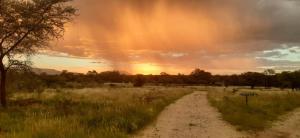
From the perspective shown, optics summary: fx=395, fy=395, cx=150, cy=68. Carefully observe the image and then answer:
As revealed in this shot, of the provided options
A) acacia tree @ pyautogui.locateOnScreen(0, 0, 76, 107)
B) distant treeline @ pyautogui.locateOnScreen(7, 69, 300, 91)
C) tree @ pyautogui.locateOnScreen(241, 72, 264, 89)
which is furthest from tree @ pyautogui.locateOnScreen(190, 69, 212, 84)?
acacia tree @ pyautogui.locateOnScreen(0, 0, 76, 107)

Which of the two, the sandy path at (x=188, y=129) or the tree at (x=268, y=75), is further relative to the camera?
the tree at (x=268, y=75)

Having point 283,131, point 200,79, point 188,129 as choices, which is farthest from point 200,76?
point 188,129

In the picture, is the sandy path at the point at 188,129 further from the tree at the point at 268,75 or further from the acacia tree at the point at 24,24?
the tree at the point at 268,75

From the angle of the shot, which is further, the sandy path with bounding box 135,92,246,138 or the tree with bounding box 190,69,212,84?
the tree with bounding box 190,69,212,84

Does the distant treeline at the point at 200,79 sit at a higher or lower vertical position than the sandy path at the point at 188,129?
higher

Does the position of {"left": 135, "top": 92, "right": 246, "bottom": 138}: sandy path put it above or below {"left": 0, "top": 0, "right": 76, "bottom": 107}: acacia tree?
below

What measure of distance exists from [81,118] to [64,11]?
11368 mm

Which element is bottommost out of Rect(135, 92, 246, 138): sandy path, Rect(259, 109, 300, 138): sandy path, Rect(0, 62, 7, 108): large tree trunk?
Rect(259, 109, 300, 138): sandy path

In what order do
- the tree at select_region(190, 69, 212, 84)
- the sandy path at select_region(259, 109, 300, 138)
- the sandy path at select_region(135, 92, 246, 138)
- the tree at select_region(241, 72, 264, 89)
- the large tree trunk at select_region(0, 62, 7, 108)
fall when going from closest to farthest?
the sandy path at select_region(135, 92, 246, 138) < the sandy path at select_region(259, 109, 300, 138) < the large tree trunk at select_region(0, 62, 7, 108) < the tree at select_region(241, 72, 264, 89) < the tree at select_region(190, 69, 212, 84)

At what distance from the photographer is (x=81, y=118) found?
54.9 feet

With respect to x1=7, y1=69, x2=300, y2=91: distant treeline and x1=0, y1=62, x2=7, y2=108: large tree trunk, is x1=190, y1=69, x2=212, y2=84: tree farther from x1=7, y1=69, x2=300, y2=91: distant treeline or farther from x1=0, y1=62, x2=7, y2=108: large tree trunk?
x1=0, y1=62, x2=7, y2=108: large tree trunk

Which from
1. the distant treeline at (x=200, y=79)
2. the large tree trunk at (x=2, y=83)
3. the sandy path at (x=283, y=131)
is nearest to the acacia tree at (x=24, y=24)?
the large tree trunk at (x=2, y=83)

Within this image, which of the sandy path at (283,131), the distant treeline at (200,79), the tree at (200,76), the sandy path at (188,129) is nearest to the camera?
the sandy path at (188,129)

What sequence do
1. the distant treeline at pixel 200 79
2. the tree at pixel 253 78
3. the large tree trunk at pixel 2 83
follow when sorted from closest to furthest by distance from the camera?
the large tree trunk at pixel 2 83, the distant treeline at pixel 200 79, the tree at pixel 253 78
